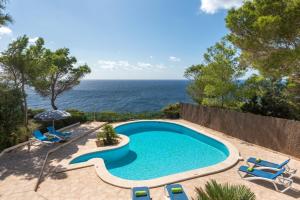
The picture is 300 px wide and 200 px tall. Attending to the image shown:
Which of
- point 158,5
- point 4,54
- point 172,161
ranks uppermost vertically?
point 158,5

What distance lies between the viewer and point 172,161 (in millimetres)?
10898

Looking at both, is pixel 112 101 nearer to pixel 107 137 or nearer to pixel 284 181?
pixel 107 137

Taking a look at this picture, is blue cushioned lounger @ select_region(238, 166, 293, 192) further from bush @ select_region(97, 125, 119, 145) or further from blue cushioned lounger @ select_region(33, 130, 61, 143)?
blue cushioned lounger @ select_region(33, 130, 61, 143)

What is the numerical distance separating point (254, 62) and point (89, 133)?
42.2ft

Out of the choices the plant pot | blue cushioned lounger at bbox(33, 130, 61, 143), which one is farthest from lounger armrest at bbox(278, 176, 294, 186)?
blue cushioned lounger at bbox(33, 130, 61, 143)

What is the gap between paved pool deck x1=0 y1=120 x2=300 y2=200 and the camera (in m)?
6.69

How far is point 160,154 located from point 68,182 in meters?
5.79

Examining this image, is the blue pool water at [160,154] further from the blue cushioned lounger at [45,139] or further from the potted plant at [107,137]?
the blue cushioned lounger at [45,139]

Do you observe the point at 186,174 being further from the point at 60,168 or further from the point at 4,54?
the point at 4,54

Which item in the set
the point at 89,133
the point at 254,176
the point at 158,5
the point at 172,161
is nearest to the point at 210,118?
the point at 172,161

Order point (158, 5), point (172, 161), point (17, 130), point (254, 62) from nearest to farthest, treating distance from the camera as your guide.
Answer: point (172, 161) < point (17, 130) < point (254, 62) < point (158, 5)

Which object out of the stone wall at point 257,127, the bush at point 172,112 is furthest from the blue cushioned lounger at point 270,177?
the bush at point 172,112

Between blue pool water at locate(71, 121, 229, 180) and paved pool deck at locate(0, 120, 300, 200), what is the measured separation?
5.75ft

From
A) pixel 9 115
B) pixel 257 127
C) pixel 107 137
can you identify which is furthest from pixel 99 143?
pixel 257 127
